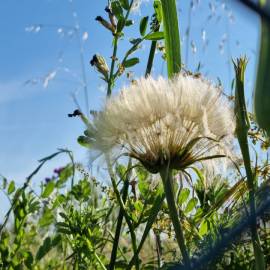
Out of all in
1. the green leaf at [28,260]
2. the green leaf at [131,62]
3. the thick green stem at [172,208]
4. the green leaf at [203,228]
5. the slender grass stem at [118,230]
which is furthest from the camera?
the green leaf at [28,260]

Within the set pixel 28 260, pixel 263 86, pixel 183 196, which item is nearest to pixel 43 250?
pixel 28 260

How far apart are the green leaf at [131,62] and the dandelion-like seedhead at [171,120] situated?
1.39 feet

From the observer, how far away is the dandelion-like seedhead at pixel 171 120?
3.38ft

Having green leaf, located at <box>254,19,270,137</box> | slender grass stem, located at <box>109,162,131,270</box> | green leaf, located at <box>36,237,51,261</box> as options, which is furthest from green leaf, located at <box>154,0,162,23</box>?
green leaf, located at <box>254,19,270,137</box>

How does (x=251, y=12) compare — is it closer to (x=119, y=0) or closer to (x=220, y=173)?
(x=220, y=173)

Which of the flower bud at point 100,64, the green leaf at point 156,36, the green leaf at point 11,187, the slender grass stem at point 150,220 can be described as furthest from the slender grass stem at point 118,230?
the green leaf at point 11,187

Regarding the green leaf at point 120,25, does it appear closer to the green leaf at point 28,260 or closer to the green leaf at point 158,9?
the green leaf at point 158,9

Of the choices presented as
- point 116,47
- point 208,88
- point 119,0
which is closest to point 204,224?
point 208,88

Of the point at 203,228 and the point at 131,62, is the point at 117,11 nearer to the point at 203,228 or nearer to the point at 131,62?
the point at 131,62

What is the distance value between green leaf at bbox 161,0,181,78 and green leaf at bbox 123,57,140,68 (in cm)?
25

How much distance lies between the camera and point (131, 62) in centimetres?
151

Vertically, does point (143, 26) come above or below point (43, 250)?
above

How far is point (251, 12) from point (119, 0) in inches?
45.8

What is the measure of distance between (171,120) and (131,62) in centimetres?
51
